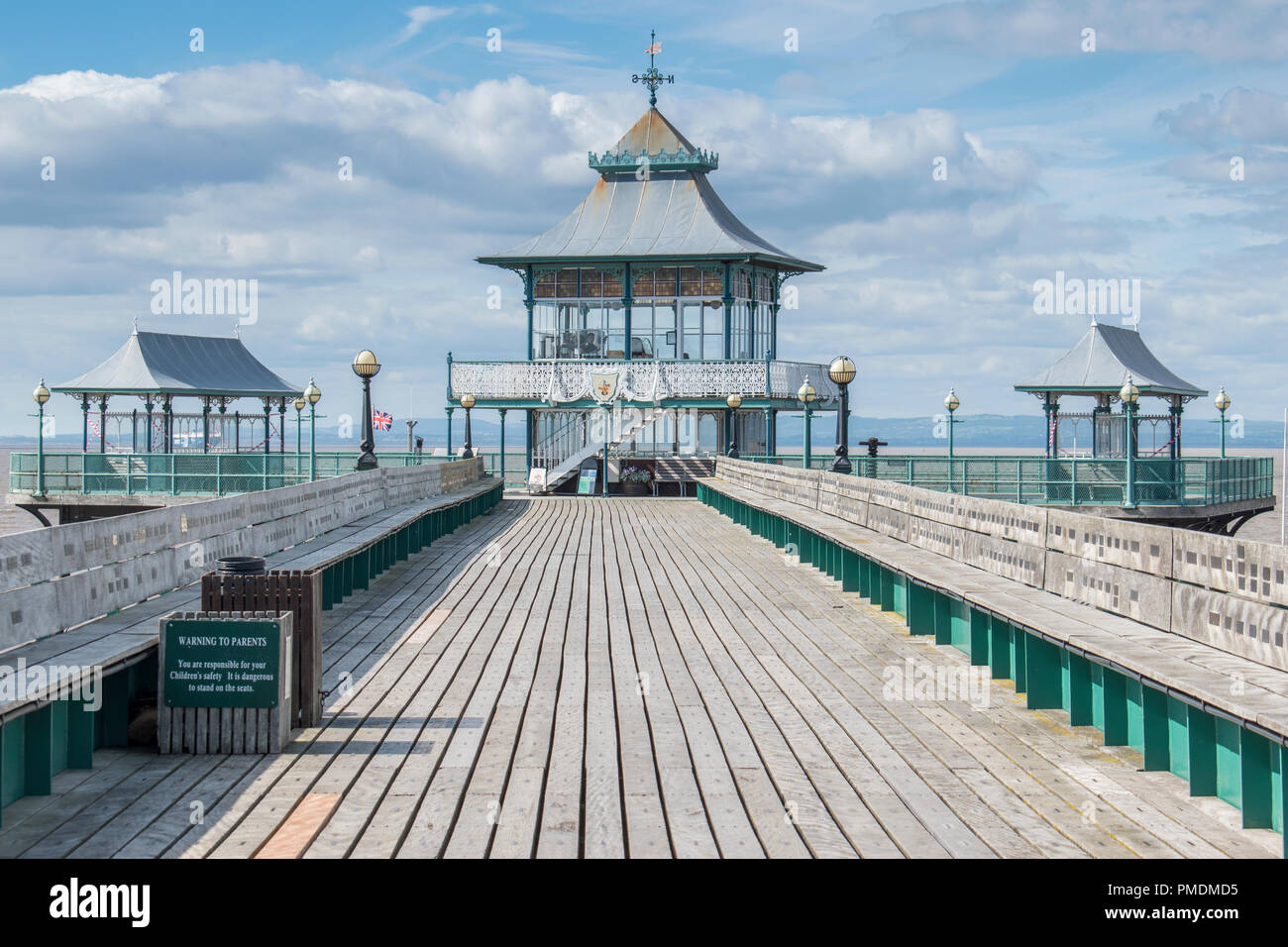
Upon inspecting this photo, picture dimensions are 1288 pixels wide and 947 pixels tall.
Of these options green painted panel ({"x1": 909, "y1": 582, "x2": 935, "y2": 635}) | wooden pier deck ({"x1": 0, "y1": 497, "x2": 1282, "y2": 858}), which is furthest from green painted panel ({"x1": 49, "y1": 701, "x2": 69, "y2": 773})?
green painted panel ({"x1": 909, "y1": 582, "x2": 935, "y2": 635})

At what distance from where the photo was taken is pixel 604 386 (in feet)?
149

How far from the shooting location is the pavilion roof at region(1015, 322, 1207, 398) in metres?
45.8

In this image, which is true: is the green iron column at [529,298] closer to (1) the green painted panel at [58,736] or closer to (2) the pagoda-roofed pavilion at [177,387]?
(2) the pagoda-roofed pavilion at [177,387]

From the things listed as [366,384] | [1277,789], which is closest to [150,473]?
[366,384]

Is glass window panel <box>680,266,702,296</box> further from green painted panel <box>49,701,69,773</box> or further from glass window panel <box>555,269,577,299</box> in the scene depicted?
green painted panel <box>49,701,69,773</box>

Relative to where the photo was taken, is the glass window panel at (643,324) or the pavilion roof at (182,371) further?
the pavilion roof at (182,371)

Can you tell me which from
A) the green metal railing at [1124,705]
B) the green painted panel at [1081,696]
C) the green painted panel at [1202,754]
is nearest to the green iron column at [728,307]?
the green metal railing at [1124,705]

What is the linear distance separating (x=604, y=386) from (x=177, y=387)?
17989 mm

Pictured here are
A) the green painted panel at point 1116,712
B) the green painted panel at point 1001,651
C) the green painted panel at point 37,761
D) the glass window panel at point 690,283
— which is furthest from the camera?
the glass window panel at point 690,283

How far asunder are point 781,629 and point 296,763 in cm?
638

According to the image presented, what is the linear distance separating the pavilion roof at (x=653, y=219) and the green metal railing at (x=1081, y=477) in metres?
9.02

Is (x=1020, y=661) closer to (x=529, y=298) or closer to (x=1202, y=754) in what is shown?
(x=1202, y=754)

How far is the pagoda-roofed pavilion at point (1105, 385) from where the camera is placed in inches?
1737

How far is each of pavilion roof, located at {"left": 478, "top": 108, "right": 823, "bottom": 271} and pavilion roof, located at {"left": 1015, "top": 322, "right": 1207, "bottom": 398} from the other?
901cm
